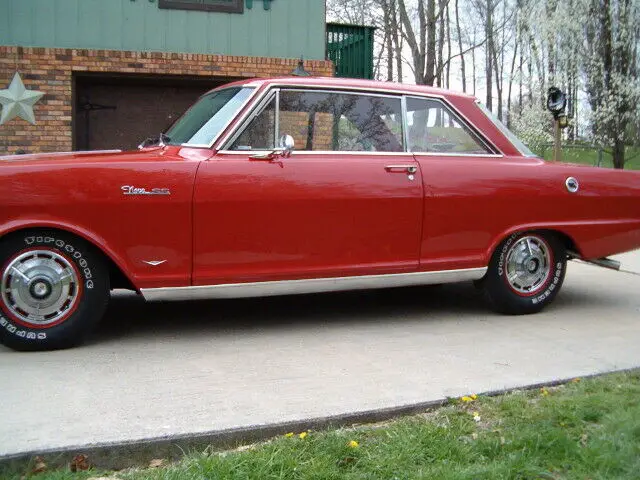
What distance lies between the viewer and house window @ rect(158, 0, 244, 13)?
10.2 meters

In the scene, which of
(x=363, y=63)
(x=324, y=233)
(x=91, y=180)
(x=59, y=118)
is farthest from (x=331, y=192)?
(x=363, y=63)

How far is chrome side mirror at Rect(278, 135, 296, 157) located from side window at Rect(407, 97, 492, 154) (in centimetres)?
99

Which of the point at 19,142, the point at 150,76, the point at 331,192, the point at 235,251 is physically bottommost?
the point at 235,251

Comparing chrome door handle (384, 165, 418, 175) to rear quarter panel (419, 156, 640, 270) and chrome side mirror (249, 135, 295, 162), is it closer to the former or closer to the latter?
rear quarter panel (419, 156, 640, 270)

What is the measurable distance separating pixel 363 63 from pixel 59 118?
4842mm

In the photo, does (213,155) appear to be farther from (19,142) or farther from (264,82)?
(19,142)

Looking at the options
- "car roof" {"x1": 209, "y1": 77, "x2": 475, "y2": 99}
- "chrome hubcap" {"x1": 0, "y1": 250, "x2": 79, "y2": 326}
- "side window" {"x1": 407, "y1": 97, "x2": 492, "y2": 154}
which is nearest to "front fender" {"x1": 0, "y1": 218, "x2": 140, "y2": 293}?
"chrome hubcap" {"x1": 0, "y1": 250, "x2": 79, "y2": 326}

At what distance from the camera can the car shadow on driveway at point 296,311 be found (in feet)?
16.8

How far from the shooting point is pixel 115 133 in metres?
11.1

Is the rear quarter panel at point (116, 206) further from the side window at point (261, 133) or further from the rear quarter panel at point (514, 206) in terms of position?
the rear quarter panel at point (514, 206)

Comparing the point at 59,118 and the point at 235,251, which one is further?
the point at 59,118

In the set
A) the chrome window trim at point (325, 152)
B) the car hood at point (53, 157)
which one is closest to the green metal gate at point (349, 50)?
the chrome window trim at point (325, 152)

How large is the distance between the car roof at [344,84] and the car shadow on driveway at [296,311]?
5.56 ft

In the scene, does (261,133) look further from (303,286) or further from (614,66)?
(614,66)
